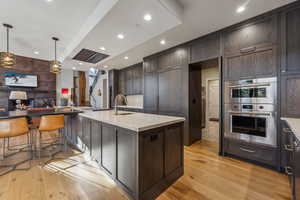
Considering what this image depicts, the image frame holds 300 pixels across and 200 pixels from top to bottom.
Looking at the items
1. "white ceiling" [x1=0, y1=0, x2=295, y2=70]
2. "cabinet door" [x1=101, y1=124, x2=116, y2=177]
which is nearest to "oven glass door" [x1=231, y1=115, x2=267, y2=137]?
"white ceiling" [x1=0, y1=0, x2=295, y2=70]

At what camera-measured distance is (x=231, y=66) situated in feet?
8.30

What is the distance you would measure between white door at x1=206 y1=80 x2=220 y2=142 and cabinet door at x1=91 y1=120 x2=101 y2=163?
3189 millimetres

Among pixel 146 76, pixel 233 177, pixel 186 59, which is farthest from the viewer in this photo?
pixel 146 76

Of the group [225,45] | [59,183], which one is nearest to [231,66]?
[225,45]

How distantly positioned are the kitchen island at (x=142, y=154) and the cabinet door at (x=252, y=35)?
198 cm

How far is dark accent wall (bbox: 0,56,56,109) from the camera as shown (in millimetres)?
5453

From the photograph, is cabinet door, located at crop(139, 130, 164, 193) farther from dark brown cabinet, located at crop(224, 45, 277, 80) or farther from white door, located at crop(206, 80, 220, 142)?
white door, located at crop(206, 80, 220, 142)

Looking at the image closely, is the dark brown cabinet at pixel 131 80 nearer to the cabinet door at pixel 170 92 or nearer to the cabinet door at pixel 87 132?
the cabinet door at pixel 170 92

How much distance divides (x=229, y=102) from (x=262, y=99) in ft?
1.66

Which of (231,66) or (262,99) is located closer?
(262,99)

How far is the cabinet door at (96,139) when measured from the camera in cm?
209

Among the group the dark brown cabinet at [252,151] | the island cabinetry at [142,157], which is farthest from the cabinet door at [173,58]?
the dark brown cabinet at [252,151]

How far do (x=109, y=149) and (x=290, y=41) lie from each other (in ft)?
10.7

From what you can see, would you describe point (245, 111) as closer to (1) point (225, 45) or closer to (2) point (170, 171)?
(1) point (225, 45)
